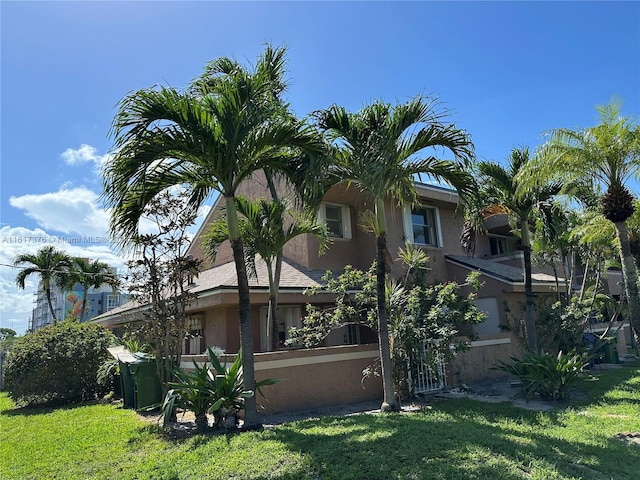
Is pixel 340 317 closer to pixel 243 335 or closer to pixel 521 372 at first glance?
pixel 243 335

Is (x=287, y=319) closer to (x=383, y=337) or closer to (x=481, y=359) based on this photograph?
(x=383, y=337)

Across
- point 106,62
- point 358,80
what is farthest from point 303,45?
point 106,62

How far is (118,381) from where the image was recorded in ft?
44.0

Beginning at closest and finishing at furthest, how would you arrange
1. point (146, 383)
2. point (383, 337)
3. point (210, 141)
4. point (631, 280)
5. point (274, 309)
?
point (210, 141) → point (383, 337) → point (631, 280) → point (146, 383) → point (274, 309)

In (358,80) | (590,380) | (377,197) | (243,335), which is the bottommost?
(590,380)

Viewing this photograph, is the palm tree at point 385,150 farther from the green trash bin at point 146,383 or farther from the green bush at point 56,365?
the green bush at point 56,365

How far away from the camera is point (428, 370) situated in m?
11.0

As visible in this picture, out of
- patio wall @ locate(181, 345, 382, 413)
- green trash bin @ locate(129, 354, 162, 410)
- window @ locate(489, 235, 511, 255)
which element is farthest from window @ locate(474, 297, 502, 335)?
green trash bin @ locate(129, 354, 162, 410)

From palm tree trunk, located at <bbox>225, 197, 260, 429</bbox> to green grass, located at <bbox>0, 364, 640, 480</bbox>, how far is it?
54cm

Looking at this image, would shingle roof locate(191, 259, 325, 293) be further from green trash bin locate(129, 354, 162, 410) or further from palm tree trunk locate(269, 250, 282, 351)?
green trash bin locate(129, 354, 162, 410)

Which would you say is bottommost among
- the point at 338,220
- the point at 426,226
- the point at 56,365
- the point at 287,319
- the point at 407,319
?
the point at 56,365

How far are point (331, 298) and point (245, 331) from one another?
6819 millimetres

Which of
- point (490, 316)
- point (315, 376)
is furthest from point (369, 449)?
point (490, 316)

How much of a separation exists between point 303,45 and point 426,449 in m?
9.49
